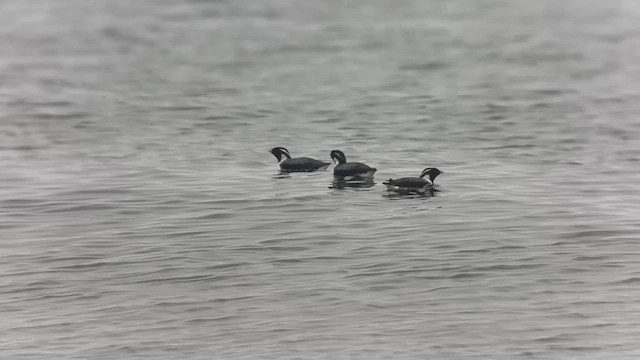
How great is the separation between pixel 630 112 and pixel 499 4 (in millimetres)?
30843

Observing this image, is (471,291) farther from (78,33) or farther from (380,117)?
(78,33)

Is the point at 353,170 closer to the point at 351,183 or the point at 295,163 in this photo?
the point at 351,183

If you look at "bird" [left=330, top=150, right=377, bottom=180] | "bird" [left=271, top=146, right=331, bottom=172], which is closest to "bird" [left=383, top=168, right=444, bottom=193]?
"bird" [left=330, top=150, right=377, bottom=180]

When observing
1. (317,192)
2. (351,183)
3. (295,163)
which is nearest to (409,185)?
(351,183)

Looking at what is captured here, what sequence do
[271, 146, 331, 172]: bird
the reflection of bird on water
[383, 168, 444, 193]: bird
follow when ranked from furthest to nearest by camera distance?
[271, 146, 331, 172]: bird
the reflection of bird on water
[383, 168, 444, 193]: bird

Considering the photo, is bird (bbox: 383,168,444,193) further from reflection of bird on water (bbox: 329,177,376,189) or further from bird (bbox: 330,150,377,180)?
bird (bbox: 330,150,377,180)

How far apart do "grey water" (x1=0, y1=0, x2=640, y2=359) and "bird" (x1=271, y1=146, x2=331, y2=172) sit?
14.4 inches

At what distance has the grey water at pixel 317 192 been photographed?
20.7 metres

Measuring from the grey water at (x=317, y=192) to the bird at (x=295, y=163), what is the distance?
366 millimetres

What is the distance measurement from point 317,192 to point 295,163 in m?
2.35

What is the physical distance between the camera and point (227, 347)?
64.7 feet

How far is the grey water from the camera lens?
20.7 metres

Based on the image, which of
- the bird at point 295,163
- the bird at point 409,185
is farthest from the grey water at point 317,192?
the bird at point 295,163

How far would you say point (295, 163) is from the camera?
34.2m
